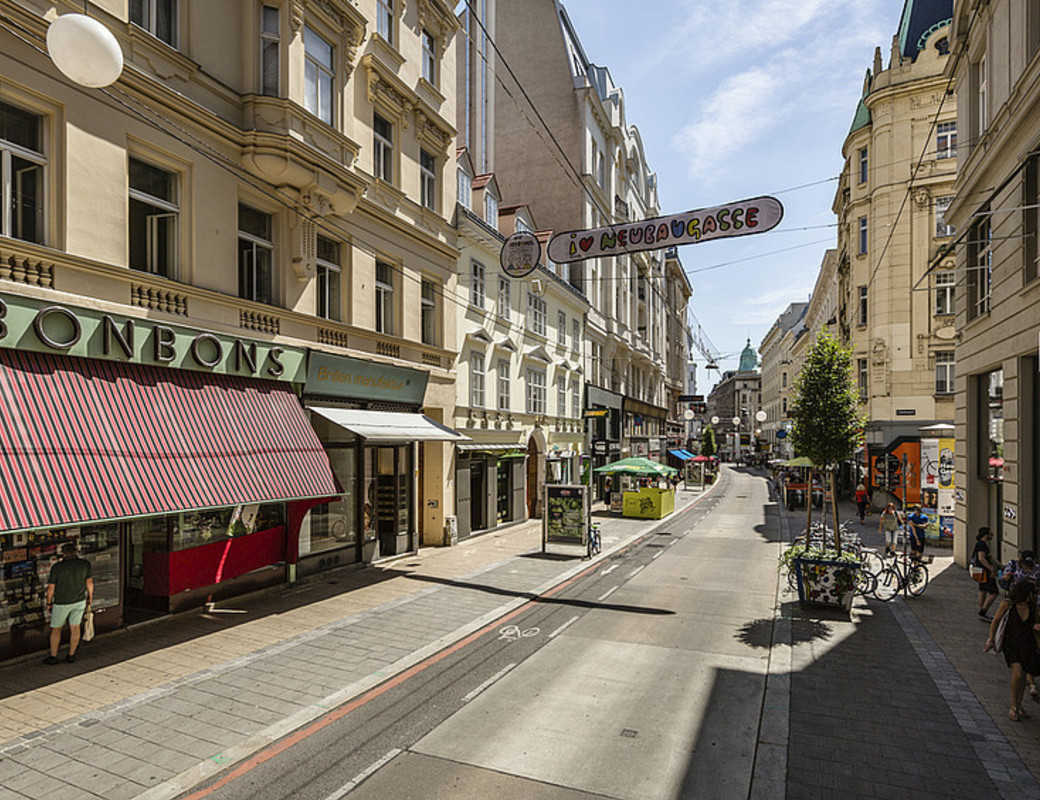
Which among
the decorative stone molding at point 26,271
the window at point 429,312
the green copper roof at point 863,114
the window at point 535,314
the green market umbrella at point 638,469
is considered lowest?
the green market umbrella at point 638,469

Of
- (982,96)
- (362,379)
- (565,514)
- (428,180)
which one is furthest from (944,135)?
(362,379)

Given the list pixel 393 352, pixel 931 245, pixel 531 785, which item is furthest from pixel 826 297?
pixel 531 785

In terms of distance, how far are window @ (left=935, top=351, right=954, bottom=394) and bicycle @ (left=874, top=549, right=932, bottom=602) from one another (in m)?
23.2

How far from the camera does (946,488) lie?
2103 centimetres

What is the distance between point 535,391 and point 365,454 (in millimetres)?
12298

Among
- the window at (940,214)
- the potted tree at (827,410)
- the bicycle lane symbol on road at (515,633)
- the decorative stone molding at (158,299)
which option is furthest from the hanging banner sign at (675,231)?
the window at (940,214)

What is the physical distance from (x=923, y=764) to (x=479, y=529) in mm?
17432

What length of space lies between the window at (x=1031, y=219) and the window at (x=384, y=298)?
564 inches

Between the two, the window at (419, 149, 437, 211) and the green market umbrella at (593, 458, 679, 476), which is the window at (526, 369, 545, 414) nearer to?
the green market umbrella at (593, 458, 679, 476)

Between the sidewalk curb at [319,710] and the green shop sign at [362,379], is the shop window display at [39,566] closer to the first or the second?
the sidewalk curb at [319,710]

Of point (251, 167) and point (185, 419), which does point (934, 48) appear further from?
point (185, 419)

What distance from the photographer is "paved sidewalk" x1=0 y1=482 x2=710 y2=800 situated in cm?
644

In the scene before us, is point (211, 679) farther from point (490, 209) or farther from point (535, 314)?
point (535, 314)

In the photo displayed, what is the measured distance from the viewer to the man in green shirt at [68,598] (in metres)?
8.99
